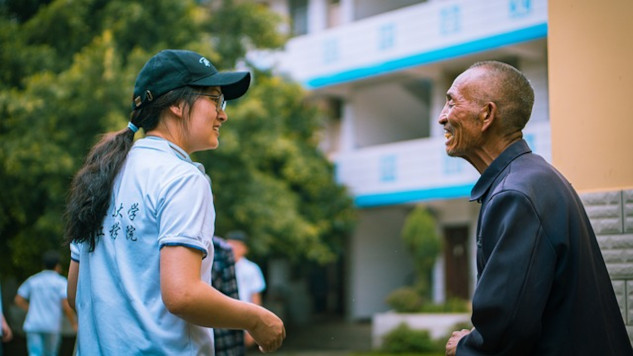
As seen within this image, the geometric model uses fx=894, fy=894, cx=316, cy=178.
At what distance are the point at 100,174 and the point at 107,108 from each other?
12.9m

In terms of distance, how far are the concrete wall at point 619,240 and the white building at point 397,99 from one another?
13.5 m

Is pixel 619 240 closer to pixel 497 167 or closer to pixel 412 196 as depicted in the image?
pixel 497 167

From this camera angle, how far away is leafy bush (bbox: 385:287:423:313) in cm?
1869

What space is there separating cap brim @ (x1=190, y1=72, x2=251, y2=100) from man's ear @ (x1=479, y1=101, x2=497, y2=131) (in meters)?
0.82

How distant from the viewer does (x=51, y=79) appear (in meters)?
15.1

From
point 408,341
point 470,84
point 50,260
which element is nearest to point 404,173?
point 408,341

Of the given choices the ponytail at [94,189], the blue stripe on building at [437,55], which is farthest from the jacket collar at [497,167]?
the blue stripe on building at [437,55]

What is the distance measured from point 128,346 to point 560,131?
2.55 metres

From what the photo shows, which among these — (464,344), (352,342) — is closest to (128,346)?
(464,344)

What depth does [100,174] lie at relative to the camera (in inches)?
115

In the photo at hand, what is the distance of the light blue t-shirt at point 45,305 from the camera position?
1007 centimetres

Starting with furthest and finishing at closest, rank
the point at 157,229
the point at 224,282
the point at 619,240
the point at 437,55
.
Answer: the point at 437,55 < the point at 224,282 < the point at 619,240 < the point at 157,229

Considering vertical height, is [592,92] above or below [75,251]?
above

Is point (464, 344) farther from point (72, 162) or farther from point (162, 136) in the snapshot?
point (72, 162)
